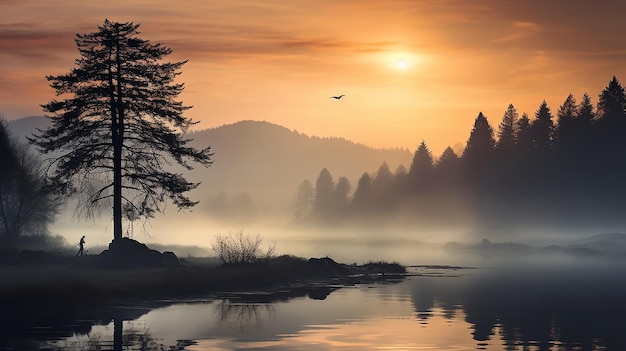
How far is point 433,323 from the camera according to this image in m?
35.9

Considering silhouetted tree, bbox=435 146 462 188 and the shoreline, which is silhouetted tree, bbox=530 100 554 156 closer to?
silhouetted tree, bbox=435 146 462 188

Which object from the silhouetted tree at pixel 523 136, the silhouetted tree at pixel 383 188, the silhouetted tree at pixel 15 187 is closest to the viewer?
the silhouetted tree at pixel 15 187

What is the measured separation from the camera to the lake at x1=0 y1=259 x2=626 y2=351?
29.5 meters

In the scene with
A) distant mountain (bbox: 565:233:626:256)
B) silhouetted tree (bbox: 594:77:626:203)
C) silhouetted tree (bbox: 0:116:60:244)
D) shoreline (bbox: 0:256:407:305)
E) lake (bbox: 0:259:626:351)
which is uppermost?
silhouetted tree (bbox: 594:77:626:203)

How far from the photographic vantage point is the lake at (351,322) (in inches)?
1160

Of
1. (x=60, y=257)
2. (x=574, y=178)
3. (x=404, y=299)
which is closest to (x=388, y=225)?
(x=574, y=178)

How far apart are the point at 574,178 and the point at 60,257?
3727 inches

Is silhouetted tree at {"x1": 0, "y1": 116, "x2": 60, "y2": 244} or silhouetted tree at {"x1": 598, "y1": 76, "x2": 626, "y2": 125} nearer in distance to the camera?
silhouetted tree at {"x1": 0, "y1": 116, "x2": 60, "y2": 244}

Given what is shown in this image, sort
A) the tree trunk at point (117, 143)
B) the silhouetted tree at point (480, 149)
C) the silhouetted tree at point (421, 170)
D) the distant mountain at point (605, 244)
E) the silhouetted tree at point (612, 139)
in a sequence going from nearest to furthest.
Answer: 1. the tree trunk at point (117, 143)
2. the distant mountain at point (605, 244)
3. the silhouetted tree at point (612, 139)
4. the silhouetted tree at point (480, 149)
5. the silhouetted tree at point (421, 170)

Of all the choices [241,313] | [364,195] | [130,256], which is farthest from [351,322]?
[364,195]

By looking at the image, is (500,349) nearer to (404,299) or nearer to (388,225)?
(404,299)

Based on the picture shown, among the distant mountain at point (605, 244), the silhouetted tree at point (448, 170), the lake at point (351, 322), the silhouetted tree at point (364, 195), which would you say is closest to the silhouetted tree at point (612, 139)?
the distant mountain at point (605, 244)

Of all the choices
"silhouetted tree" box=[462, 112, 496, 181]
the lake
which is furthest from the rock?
"silhouetted tree" box=[462, 112, 496, 181]

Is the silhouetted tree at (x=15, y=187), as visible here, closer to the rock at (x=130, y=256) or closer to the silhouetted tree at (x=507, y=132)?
the rock at (x=130, y=256)
